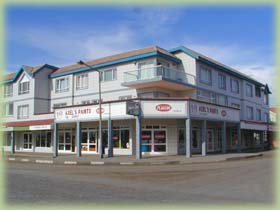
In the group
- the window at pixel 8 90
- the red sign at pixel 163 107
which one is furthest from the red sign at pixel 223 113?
the window at pixel 8 90

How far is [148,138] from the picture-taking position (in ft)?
86.9

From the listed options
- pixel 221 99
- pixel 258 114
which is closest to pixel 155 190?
pixel 221 99

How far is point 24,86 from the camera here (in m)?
37.9

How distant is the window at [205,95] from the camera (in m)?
30.6

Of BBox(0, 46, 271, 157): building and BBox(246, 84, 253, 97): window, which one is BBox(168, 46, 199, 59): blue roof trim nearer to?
BBox(0, 46, 271, 157): building

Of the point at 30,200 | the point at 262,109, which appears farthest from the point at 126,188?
the point at 262,109

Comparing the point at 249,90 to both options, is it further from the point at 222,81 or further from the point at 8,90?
the point at 8,90

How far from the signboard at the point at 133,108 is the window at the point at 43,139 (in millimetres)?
14637

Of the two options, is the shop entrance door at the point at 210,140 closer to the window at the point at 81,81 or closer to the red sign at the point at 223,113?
the red sign at the point at 223,113

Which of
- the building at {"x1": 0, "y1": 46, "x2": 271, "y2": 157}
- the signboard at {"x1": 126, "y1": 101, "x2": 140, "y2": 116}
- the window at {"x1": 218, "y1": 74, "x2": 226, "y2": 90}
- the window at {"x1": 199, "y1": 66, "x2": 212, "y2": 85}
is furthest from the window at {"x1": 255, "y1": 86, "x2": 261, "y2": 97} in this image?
the signboard at {"x1": 126, "y1": 101, "x2": 140, "y2": 116}

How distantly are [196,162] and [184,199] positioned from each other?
460 inches

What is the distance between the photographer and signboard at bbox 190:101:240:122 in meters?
24.1

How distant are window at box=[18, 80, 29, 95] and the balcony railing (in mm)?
14511

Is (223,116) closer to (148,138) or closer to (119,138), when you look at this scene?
(148,138)
